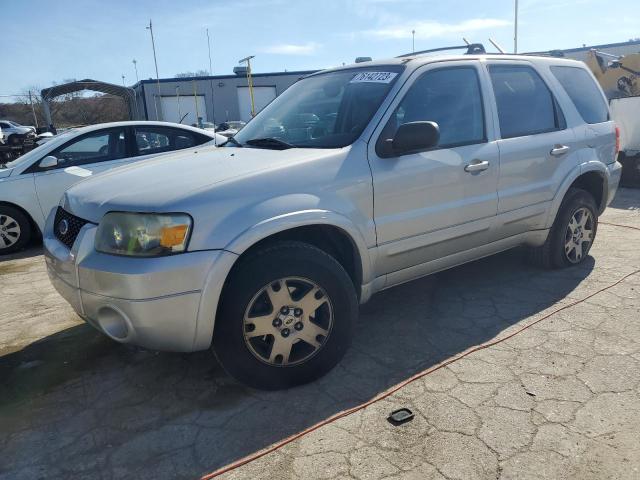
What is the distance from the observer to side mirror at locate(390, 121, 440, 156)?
294 centimetres

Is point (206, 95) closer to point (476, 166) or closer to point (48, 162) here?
point (48, 162)

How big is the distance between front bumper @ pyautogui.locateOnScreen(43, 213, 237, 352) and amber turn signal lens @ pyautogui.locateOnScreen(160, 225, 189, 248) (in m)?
0.07

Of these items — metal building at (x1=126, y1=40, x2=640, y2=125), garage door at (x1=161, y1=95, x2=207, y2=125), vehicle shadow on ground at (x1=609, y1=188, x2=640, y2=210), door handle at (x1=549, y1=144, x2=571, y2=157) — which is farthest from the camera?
garage door at (x1=161, y1=95, x2=207, y2=125)

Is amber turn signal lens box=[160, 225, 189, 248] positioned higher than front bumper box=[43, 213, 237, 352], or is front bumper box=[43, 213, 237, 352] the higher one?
amber turn signal lens box=[160, 225, 189, 248]

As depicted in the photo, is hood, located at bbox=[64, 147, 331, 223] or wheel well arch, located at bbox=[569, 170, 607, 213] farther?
wheel well arch, located at bbox=[569, 170, 607, 213]

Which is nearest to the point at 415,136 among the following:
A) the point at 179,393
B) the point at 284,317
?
the point at 284,317

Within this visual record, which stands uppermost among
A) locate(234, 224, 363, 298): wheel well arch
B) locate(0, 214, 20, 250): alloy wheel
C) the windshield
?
the windshield

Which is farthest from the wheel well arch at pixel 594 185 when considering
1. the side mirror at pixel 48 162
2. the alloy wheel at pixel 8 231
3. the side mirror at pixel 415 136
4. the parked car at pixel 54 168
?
the alloy wheel at pixel 8 231

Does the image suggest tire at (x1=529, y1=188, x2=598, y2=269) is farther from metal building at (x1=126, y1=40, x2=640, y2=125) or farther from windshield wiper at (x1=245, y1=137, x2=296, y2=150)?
metal building at (x1=126, y1=40, x2=640, y2=125)

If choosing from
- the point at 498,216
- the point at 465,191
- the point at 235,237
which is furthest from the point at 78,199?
the point at 498,216

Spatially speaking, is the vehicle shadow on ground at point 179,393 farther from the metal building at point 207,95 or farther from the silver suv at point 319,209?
the metal building at point 207,95

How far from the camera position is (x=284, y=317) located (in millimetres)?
2701

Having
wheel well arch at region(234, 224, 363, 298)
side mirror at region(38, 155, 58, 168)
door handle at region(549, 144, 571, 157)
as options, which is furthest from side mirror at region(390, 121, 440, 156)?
side mirror at region(38, 155, 58, 168)

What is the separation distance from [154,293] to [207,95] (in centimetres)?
3996
